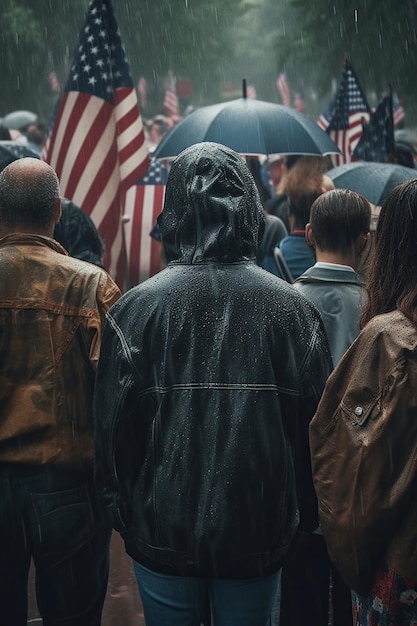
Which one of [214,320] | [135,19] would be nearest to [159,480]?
[214,320]

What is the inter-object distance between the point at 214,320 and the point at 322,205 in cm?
152

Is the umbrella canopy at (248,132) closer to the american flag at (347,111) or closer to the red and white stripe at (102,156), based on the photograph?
the red and white stripe at (102,156)

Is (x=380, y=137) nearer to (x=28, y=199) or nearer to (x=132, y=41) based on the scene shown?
(x=28, y=199)

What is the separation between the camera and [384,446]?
2875 mm

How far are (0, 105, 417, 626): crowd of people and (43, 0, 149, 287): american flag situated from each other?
2.98m

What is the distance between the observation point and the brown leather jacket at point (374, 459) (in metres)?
2.86

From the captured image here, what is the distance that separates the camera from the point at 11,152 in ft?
22.7

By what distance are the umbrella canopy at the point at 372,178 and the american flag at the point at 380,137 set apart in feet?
5.86

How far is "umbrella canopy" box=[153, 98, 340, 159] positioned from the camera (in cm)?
760

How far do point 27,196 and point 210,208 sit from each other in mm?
999

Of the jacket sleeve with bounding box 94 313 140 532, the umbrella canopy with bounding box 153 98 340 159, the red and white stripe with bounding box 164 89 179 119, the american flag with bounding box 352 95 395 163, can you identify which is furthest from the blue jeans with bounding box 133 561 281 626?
the red and white stripe with bounding box 164 89 179 119

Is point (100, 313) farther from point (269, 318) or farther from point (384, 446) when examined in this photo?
point (384, 446)

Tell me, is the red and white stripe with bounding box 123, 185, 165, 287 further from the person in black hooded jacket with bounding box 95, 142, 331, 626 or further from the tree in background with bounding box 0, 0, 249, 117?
the tree in background with bounding box 0, 0, 249, 117

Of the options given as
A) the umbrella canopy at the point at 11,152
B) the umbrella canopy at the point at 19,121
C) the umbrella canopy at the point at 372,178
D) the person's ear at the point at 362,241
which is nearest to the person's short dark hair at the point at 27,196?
the person's ear at the point at 362,241
